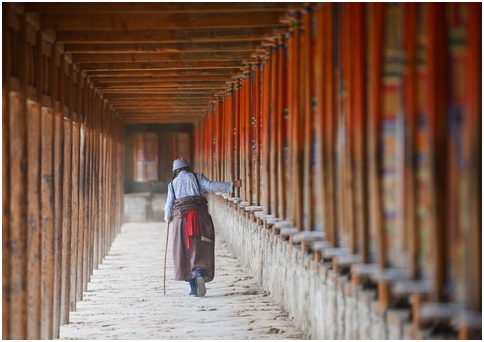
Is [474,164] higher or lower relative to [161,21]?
lower

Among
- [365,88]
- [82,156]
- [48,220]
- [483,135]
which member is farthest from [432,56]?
[82,156]

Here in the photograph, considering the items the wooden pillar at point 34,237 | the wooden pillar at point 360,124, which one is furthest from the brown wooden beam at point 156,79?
the wooden pillar at point 360,124

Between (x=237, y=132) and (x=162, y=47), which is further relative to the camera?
(x=237, y=132)

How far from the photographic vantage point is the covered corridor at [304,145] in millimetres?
4305

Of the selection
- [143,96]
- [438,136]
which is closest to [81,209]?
[143,96]

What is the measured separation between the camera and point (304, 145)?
776 centimetres

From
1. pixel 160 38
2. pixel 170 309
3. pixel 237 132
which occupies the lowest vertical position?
pixel 170 309

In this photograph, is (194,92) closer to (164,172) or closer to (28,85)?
(28,85)

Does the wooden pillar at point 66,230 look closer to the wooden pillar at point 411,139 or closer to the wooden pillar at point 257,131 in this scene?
the wooden pillar at point 257,131

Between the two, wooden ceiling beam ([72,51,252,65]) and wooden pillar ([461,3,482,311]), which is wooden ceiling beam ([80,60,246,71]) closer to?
wooden ceiling beam ([72,51,252,65])

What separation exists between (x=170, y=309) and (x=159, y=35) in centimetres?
356

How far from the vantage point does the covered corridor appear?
4.30 metres

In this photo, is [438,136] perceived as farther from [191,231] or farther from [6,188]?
[191,231]

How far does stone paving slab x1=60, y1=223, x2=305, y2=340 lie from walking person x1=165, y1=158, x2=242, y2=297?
1.05 feet
